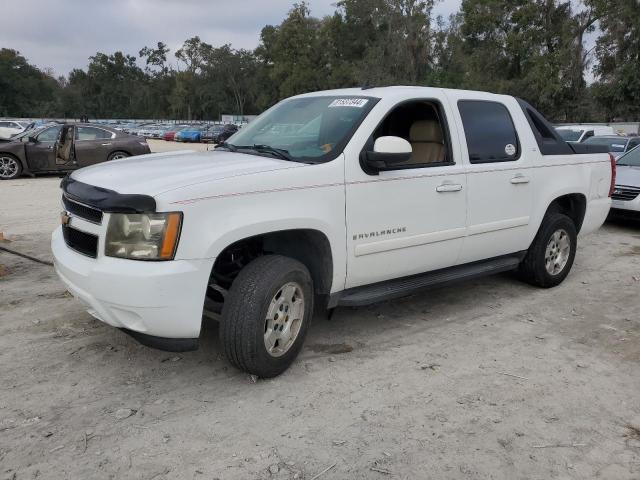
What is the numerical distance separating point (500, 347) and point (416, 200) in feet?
4.12

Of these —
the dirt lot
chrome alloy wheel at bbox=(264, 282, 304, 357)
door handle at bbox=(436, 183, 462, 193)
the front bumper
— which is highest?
door handle at bbox=(436, 183, 462, 193)

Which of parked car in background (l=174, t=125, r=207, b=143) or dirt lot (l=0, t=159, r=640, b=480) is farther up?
parked car in background (l=174, t=125, r=207, b=143)

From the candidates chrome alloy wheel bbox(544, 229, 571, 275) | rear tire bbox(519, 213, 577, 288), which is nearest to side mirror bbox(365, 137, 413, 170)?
rear tire bbox(519, 213, 577, 288)

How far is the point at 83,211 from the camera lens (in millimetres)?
3352

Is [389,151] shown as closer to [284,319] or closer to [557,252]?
[284,319]

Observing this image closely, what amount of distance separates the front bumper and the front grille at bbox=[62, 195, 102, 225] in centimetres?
23

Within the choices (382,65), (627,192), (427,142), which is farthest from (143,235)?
(382,65)

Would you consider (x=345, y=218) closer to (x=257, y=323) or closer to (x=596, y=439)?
(x=257, y=323)

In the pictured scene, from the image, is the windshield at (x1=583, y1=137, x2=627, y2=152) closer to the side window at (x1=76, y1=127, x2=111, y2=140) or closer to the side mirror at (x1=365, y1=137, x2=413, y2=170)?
the side mirror at (x1=365, y1=137, x2=413, y2=170)

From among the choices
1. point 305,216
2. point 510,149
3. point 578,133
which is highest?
point 578,133

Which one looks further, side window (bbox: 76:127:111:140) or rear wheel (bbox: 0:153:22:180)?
side window (bbox: 76:127:111:140)

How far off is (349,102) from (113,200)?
1.92 meters

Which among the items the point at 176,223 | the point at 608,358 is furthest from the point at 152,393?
the point at 608,358

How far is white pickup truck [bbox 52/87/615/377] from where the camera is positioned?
10.1 ft
